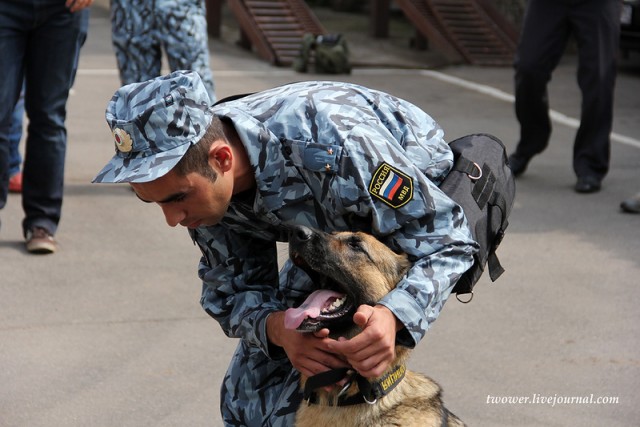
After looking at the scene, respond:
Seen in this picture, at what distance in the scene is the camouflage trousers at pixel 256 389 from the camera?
3.33m

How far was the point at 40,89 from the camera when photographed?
17.7 feet

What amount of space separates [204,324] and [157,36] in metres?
2.31

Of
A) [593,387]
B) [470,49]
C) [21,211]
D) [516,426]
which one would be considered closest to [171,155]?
[516,426]

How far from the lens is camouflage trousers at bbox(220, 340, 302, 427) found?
10.9 ft

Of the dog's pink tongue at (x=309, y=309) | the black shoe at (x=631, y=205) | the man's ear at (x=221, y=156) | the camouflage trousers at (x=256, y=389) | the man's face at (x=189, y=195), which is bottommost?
the black shoe at (x=631, y=205)

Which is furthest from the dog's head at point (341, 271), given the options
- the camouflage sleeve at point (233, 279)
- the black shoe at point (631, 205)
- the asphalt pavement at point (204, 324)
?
the black shoe at point (631, 205)

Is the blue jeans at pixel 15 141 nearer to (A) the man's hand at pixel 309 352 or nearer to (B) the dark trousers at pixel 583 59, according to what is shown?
(B) the dark trousers at pixel 583 59

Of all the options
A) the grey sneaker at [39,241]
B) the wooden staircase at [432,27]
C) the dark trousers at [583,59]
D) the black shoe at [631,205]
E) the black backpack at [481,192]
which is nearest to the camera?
the black backpack at [481,192]

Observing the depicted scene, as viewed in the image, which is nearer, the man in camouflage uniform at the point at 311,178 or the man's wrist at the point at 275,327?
the man in camouflage uniform at the point at 311,178

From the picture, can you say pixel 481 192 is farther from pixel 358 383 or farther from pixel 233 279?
pixel 233 279

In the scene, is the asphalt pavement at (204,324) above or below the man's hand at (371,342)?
below

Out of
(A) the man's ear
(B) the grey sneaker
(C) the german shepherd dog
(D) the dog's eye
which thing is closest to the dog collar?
(C) the german shepherd dog

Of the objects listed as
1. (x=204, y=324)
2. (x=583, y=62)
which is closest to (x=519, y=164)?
(x=583, y=62)

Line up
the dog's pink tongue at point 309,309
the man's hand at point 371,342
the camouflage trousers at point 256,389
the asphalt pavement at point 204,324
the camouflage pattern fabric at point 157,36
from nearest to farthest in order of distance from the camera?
the man's hand at point 371,342 < the dog's pink tongue at point 309,309 < the camouflage trousers at point 256,389 < the asphalt pavement at point 204,324 < the camouflage pattern fabric at point 157,36
